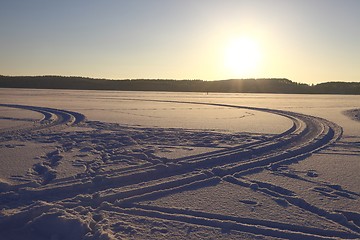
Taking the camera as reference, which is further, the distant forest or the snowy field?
the distant forest

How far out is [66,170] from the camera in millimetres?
5230

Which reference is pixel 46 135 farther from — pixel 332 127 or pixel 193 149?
pixel 332 127

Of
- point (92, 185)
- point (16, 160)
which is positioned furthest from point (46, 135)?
point (92, 185)

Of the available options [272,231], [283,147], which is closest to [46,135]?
[283,147]

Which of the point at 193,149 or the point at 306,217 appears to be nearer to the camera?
the point at 306,217

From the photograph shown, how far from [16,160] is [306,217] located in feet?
15.0

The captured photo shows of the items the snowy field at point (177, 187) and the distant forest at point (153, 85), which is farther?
the distant forest at point (153, 85)

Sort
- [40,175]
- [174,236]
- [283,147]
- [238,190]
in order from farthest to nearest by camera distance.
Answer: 1. [283,147]
2. [40,175]
3. [238,190]
4. [174,236]

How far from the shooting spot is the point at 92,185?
15.1 ft

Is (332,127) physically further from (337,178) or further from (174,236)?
(174,236)

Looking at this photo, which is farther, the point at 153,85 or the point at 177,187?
the point at 153,85

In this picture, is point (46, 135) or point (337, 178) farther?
point (46, 135)

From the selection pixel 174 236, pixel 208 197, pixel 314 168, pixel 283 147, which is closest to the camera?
pixel 174 236

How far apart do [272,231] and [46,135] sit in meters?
6.63
